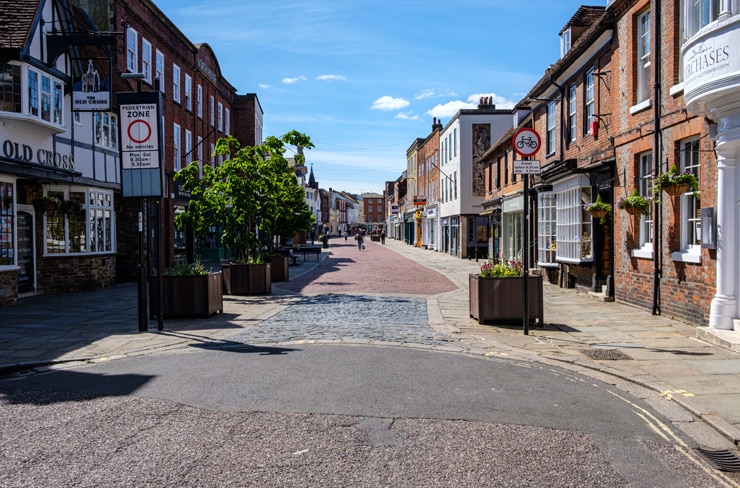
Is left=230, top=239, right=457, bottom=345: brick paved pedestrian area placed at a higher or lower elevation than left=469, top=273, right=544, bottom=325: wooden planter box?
lower

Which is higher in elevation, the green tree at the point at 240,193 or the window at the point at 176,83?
the window at the point at 176,83

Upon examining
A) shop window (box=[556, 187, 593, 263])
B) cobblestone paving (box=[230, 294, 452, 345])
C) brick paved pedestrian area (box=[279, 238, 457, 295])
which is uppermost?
shop window (box=[556, 187, 593, 263])

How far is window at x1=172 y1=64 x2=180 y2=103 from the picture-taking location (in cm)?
2816

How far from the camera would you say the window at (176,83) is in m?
28.2

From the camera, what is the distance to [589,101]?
17234 mm

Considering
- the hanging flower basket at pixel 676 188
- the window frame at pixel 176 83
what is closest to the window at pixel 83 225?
the window frame at pixel 176 83

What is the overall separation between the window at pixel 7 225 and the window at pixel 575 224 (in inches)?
576

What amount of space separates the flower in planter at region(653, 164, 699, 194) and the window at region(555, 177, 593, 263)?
5616 mm

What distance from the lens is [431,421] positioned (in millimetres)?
5602

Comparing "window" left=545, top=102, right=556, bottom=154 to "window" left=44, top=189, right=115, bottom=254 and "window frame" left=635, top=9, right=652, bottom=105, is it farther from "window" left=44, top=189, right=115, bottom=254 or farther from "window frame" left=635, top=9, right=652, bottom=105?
"window" left=44, top=189, right=115, bottom=254

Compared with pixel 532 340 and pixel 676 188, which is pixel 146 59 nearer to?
pixel 532 340

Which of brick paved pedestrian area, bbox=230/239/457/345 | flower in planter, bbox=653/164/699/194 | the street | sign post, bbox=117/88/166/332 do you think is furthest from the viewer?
sign post, bbox=117/88/166/332

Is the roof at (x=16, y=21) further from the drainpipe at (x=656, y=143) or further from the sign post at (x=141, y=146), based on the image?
the drainpipe at (x=656, y=143)

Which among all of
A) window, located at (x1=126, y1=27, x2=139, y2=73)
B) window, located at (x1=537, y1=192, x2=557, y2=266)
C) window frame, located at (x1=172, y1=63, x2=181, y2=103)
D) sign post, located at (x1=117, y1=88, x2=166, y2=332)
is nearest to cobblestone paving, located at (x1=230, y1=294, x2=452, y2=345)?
sign post, located at (x1=117, y1=88, x2=166, y2=332)
